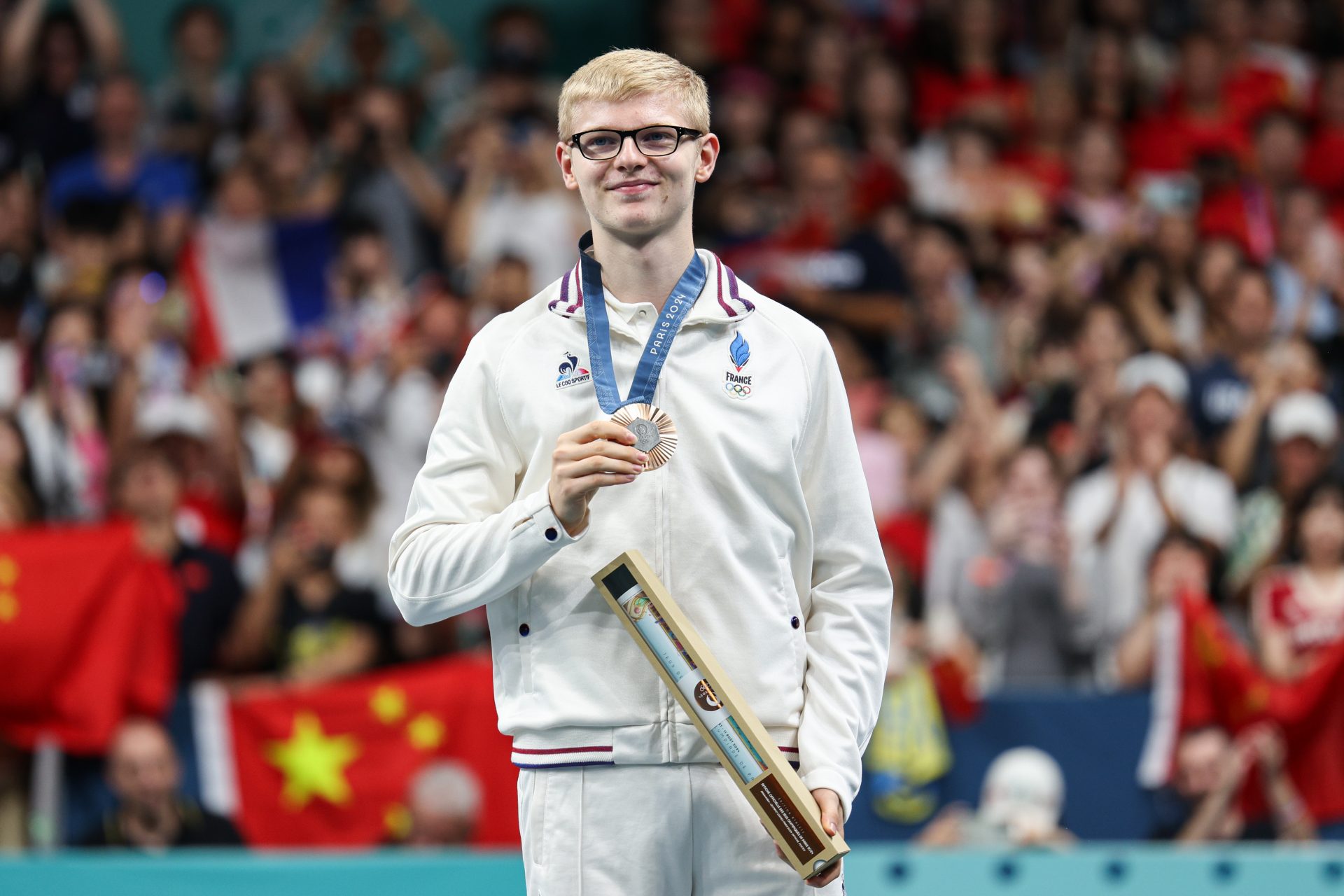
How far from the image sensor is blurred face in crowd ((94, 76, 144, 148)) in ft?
34.2

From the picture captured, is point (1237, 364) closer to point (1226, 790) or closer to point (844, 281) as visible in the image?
point (844, 281)

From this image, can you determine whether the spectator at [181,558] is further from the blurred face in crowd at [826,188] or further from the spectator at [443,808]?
the blurred face in crowd at [826,188]

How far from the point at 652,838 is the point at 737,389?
0.80m

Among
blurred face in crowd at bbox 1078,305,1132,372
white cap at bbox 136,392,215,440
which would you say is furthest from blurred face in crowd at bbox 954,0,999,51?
white cap at bbox 136,392,215,440

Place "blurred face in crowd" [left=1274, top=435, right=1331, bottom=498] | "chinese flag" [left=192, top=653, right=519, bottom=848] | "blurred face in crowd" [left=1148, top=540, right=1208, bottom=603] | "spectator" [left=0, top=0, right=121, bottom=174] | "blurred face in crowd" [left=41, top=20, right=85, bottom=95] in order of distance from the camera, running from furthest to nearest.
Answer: "blurred face in crowd" [left=41, top=20, right=85, bottom=95], "spectator" [left=0, top=0, right=121, bottom=174], "blurred face in crowd" [left=1274, top=435, right=1331, bottom=498], "blurred face in crowd" [left=1148, top=540, right=1208, bottom=603], "chinese flag" [left=192, top=653, right=519, bottom=848]

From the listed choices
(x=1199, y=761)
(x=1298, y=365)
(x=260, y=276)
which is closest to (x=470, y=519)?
(x=1199, y=761)

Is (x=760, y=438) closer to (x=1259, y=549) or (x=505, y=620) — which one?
(x=505, y=620)

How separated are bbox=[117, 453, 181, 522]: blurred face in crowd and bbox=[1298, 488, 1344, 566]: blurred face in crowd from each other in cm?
483

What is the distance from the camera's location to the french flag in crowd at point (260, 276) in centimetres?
1027

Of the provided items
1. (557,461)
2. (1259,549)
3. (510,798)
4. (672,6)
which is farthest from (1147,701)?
(672,6)

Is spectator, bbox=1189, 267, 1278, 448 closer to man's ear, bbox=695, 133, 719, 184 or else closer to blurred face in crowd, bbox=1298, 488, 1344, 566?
blurred face in crowd, bbox=1298, 488, 1344, 566

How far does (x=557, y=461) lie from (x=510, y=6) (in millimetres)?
9252

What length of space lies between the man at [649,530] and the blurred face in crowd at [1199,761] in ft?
14.5

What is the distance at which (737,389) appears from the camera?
10.9 feet
